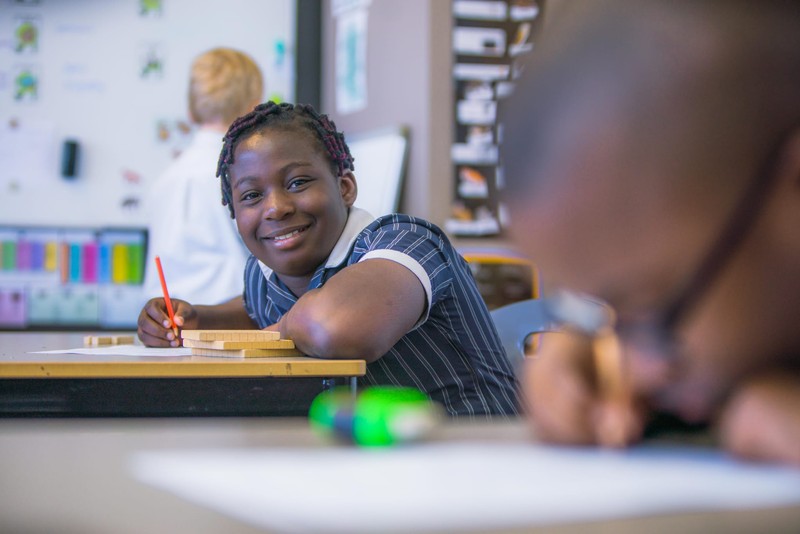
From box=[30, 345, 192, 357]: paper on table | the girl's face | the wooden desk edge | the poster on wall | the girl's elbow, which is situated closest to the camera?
the wooden desk edge

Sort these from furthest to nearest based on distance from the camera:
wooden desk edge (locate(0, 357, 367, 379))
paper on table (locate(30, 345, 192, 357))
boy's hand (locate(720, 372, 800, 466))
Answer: paper on table (locate(30, 345, 192, 357)), wooden desk edge (locate(0, 357, 367, 379)), boy's hand (locate(720, 372, 800, 466))

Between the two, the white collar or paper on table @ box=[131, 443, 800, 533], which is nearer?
paper on table @ box=[131, 443, 800, 533]

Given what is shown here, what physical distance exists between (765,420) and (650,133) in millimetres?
142

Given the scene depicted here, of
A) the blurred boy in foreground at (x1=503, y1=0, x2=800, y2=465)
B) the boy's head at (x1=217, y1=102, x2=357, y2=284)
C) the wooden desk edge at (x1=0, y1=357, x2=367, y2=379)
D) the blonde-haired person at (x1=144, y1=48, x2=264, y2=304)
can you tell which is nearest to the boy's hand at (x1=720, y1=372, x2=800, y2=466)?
the blurred boy in foreground at (x1=503, y1=0, x2=800, y2=465)

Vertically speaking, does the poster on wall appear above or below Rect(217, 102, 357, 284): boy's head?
above

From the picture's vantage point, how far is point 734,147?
0.33m

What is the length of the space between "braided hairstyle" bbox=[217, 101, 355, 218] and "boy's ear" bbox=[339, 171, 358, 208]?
0.01m

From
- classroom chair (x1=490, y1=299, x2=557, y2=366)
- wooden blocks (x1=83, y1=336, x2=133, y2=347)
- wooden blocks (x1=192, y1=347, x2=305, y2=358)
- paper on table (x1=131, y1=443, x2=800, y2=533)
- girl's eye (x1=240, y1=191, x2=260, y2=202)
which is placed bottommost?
classroom chair (x1=490, y1=299, x2=557, y2=366)

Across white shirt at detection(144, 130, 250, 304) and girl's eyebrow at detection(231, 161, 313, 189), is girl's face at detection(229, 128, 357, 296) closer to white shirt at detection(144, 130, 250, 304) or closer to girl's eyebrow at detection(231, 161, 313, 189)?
girl's eyebrow at detection(231, 161, 313, 189)

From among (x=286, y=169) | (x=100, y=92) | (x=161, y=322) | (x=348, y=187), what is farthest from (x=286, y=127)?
(x=100, y=92)

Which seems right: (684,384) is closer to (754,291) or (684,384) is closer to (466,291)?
(754,291)

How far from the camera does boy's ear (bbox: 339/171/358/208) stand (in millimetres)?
1763

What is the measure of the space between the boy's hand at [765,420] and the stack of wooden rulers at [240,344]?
0.97m

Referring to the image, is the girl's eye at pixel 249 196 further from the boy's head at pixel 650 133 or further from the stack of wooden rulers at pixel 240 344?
the boy's head at pixel 650 133
